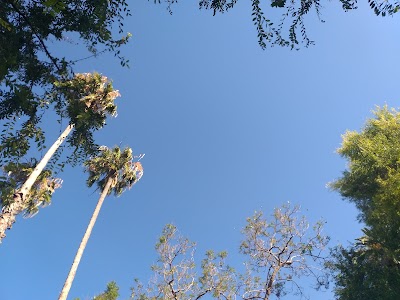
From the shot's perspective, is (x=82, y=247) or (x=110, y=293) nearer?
(x=82, y=247)

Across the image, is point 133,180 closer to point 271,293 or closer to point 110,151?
point 110,151

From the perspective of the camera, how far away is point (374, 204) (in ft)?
48.2

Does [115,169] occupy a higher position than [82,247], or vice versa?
[115,169]

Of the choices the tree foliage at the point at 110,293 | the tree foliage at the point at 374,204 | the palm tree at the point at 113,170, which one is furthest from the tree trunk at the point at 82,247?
the tree foliage at the point at 110,293

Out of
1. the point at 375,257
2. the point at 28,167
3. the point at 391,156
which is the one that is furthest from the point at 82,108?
the point at 375,257

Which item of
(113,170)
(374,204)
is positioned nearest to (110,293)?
(113,170)

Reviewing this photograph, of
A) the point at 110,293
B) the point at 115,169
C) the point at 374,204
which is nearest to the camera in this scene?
the point at 374,204

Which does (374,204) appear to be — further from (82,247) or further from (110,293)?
(110,293)

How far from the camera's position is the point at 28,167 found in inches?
546

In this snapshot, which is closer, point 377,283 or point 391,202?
point 391,202

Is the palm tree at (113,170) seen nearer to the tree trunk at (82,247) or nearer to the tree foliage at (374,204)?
the tree trunk at (82,247)

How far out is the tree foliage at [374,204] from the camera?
12.0 metres

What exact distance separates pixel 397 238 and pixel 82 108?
12.3 meters

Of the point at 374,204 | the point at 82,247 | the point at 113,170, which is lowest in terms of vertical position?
the point at 82,247
